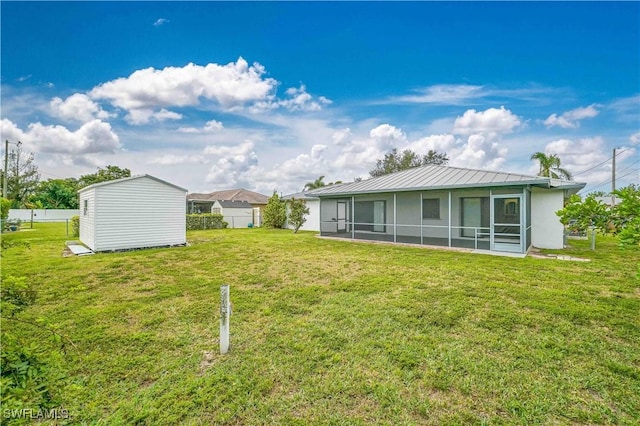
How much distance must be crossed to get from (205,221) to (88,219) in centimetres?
1014

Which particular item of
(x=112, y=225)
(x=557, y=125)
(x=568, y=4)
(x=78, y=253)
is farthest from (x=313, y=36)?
(x=557, y=125)

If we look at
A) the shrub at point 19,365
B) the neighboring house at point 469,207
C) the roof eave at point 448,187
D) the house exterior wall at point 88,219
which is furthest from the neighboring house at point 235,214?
the shrub at point 19,365

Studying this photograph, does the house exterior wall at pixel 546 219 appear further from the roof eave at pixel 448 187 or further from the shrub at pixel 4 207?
the shrub at pixel 4 207

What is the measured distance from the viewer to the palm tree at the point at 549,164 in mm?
20750

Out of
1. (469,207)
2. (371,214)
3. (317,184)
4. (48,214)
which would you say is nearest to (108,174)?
(48,214)

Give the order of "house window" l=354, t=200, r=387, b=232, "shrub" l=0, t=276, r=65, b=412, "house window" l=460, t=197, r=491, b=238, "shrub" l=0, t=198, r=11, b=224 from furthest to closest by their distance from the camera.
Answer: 1. "house window" l=354, t=200, r=387, b=232
2. "house window" l=460, t=197, r=491, b=238
3. "shrub" l=0, t=198, r=11, b=224
4. "shrub" l=0, t=276, r=65, b=412

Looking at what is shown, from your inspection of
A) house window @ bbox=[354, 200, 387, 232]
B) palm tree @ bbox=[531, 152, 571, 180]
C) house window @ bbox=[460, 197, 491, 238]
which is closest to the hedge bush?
house window @ bbox=[354, 200, 387, 232]

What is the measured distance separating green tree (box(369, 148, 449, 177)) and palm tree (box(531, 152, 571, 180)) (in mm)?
13302

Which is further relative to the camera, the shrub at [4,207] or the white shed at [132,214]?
the white shed at [132,214]

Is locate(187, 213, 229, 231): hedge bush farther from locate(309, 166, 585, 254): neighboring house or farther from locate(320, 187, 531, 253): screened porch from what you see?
→ locate(309, 166, 585, 254): neighboring house

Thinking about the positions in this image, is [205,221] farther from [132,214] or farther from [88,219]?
[132,214]

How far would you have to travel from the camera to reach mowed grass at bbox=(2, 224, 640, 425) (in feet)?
8.31

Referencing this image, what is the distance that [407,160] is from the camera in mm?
34438

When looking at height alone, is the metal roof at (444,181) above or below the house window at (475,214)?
above
